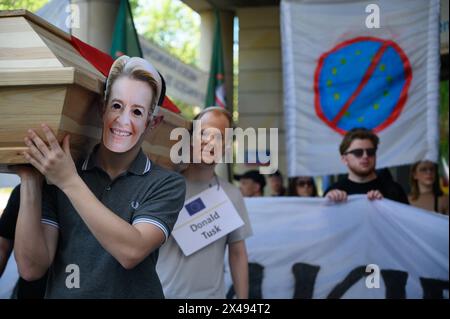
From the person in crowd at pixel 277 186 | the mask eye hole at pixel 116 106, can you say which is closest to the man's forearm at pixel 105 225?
the mask eye hole at pixel 116 106

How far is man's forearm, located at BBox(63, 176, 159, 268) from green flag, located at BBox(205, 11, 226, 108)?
23.6 ft

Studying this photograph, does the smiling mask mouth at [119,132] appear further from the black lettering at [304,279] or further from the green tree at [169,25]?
the green tree at [169,25]

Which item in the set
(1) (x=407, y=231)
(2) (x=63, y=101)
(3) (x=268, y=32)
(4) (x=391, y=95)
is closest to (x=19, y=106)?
(2) (x=63, y=101)

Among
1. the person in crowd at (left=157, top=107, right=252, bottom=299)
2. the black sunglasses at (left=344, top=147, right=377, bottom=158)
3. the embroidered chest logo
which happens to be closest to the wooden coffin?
the embroidered chest logo

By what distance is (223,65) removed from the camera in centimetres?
1024

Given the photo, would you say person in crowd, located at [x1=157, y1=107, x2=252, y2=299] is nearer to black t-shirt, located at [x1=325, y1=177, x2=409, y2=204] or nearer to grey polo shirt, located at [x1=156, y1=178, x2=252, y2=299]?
grey polo shirt, located at [x1=156, y1=178, x2=252, y2=299]

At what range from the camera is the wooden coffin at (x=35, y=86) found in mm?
1960

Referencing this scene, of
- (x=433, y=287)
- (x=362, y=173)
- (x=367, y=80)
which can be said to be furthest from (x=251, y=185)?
(x=433, y=287)

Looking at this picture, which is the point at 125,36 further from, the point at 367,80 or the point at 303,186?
the point at 367,80

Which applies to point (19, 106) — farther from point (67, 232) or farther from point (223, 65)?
point (223, 65)

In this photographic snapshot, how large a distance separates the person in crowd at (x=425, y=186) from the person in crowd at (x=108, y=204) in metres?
4.07

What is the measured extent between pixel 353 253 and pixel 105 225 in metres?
3.37

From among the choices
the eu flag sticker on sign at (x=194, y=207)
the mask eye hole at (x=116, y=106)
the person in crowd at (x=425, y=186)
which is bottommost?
the person in crowd at (x=425, y=186)

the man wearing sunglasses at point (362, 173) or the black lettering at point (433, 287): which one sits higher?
the man wearing sunglasses at point (362, 173)
